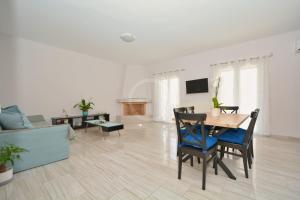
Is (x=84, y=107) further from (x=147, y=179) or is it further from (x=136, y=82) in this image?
(x=147, y=179)

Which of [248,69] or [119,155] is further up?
[248,69]

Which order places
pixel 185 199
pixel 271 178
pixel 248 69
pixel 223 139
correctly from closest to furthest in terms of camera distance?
pixel 185 199 → pixel 271 178 → pixel 223 139 → pixel 248 69

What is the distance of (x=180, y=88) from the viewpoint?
5.43 m

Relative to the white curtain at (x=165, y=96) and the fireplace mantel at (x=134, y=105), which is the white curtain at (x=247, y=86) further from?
the fireplace mantel at (x=134, y=105)

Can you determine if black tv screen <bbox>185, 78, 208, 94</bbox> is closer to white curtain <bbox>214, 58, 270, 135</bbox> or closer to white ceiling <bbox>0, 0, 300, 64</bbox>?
white curtain <bbox>214, 58, 270, 135</bbox>

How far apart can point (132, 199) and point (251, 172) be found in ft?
5.64

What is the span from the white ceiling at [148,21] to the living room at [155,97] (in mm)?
26

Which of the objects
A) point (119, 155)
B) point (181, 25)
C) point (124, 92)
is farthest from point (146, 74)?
point (119, 155)

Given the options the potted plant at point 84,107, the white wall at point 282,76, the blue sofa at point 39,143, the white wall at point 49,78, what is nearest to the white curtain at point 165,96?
the white wall at point 49,78

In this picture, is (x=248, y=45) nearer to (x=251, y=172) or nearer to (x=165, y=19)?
(x=165, y=19)

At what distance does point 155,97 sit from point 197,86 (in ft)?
6.38

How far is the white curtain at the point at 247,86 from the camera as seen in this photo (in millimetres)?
3656

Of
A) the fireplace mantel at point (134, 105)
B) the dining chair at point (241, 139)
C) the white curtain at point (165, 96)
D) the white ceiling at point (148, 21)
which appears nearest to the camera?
Result: the dining chair at point (241, 139)

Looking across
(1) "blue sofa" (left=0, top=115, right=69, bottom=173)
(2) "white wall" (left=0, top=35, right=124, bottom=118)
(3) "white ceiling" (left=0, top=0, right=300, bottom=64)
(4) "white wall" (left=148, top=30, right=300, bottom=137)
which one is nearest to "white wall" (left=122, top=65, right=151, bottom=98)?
(2) "white wall" (left=0, top=35, right=124, bottom=118)
